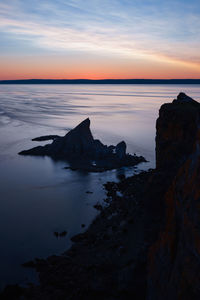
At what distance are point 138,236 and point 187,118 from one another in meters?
6.27

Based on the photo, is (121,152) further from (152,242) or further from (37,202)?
(152,242)

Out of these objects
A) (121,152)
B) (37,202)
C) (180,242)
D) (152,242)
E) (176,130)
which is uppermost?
(176,130)

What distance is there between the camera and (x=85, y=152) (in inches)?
1344

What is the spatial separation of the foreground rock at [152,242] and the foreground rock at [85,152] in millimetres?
11680

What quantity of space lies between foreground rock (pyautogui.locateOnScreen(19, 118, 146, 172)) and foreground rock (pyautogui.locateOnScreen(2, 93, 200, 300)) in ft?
38.3

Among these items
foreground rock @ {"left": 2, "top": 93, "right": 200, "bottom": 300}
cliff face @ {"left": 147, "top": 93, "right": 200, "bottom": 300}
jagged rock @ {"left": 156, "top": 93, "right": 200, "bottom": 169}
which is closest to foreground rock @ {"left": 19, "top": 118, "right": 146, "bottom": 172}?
foreground rock @ {"left": 2, "top": 93, "right": 200, "bottom": 300}

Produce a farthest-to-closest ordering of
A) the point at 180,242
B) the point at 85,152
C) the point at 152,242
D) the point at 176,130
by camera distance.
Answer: the point at 85,152 → the point at 176,130 → the point at 152,242 → the point at 180,242

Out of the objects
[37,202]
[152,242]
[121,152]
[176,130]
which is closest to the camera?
[152,242]

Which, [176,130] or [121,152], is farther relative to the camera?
[121,152]

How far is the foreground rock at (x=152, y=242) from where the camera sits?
5.17 m

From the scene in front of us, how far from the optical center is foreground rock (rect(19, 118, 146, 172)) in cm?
3110

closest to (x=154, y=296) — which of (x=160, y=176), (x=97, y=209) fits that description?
(x=160, y=176)

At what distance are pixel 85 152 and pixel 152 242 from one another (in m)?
25.8

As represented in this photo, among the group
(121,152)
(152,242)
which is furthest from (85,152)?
(152,242)
